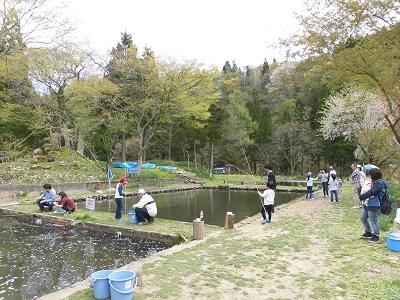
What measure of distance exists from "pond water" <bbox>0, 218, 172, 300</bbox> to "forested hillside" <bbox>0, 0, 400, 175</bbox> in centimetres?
630

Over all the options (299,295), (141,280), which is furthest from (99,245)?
(299,295)

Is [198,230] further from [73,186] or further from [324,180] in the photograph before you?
[73,186]

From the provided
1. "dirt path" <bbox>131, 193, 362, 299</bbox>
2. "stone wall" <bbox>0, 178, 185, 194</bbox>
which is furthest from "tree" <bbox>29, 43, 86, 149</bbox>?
"dirt path" <bbox>131, 193, 362, 299</bbox>

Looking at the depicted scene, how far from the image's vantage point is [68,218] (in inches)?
353

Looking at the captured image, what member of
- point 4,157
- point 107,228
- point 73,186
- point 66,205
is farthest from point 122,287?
point 4,157

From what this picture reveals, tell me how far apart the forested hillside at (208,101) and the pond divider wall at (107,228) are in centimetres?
566

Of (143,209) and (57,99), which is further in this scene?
(57,99)

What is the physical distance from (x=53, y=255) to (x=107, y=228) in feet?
6.29

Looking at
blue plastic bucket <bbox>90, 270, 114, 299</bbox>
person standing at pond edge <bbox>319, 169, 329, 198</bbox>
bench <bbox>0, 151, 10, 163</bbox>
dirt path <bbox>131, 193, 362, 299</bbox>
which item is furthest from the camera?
bench <bbox>0, 151, 10, 163</bbox>

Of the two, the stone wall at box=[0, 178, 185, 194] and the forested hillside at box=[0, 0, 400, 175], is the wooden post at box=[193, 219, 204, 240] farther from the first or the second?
the stone wall at box=[0, 178, 185, 194]

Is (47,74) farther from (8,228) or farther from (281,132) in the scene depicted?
(281,132)

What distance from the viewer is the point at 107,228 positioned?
26.3ft

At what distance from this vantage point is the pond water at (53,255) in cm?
473

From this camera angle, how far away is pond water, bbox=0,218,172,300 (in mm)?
4734
